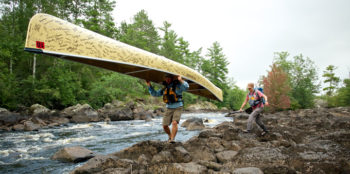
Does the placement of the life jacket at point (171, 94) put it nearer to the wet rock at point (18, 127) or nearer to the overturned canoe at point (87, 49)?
the overturned canoe at point (87, 49)

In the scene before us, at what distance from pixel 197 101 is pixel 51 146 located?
39.6 meters

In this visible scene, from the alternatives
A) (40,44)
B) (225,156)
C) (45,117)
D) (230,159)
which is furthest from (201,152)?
(45,117)

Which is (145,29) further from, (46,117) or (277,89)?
(46,117)

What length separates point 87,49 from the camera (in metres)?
3.87

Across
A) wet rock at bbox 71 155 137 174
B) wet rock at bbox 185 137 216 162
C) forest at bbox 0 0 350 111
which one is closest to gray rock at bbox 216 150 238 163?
wet rock at bbox 185 137 216 162

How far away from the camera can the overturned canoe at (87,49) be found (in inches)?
133

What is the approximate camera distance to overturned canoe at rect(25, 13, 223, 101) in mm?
3387

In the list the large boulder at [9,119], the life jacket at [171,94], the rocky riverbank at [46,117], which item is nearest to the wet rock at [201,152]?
the life jacket at [171,94]

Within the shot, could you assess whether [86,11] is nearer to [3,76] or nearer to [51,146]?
[3,76]

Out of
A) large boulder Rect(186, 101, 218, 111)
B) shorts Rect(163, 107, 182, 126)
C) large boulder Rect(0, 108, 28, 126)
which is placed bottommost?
large boulder Rect(186, 101, 218, 111)

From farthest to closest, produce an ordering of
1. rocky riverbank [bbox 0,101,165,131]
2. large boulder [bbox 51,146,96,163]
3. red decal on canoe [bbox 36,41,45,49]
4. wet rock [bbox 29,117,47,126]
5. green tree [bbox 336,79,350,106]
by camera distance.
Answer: green tree [bbox 336,79,350,106]
wet rock [bbox 29,117,47,126]
rocky riverbank [bbox 0,101,165,131]
large boulder [bbox 51,146,96,163]
red decal on canoe [bbox 36,41,45,49]

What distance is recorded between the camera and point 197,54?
5378 centimetres

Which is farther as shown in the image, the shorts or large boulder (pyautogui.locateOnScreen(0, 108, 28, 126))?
large boulder (pyautogui.locateOnScreen(0, 108, 28, 126))

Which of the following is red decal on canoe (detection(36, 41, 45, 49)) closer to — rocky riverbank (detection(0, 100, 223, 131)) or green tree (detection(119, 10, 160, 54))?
rocky riverbank (detection(0, 100, 223, 131))
